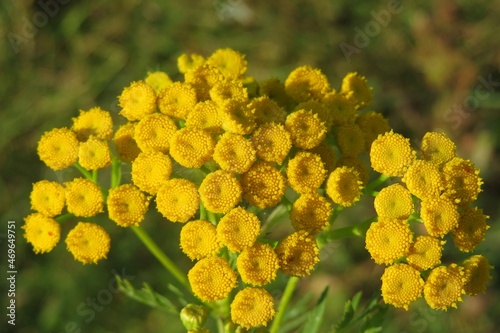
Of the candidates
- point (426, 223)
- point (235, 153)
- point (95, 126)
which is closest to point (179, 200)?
point (235, 153)

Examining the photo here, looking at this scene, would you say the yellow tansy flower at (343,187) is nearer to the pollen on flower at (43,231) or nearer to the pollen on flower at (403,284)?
the pollen on flower at (403,284)

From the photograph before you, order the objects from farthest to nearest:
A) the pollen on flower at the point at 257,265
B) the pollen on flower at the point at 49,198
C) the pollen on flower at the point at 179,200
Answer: the pollen on flower at the point at 49,198
the pollen on flower at the point at 179,200
the pollen on flower at the point at 257,265

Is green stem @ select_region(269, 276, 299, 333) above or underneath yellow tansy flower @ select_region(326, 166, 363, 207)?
underneath

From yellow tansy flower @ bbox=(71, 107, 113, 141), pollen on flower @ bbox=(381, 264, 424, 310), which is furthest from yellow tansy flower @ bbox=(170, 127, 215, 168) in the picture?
pollen on flower @ bbox=(381, 264, 424, 310)

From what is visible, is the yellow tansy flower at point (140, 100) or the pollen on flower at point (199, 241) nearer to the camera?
the pollen on flower at point (199, 241)

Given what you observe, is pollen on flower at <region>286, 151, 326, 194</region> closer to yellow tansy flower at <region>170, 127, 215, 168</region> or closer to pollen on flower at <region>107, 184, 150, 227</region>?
yellow tansy flower at <region>170, 127, 215, 168</region>

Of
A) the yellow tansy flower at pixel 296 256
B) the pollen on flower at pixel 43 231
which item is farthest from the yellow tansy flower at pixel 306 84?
the pollen on flower at pixel 43 231
